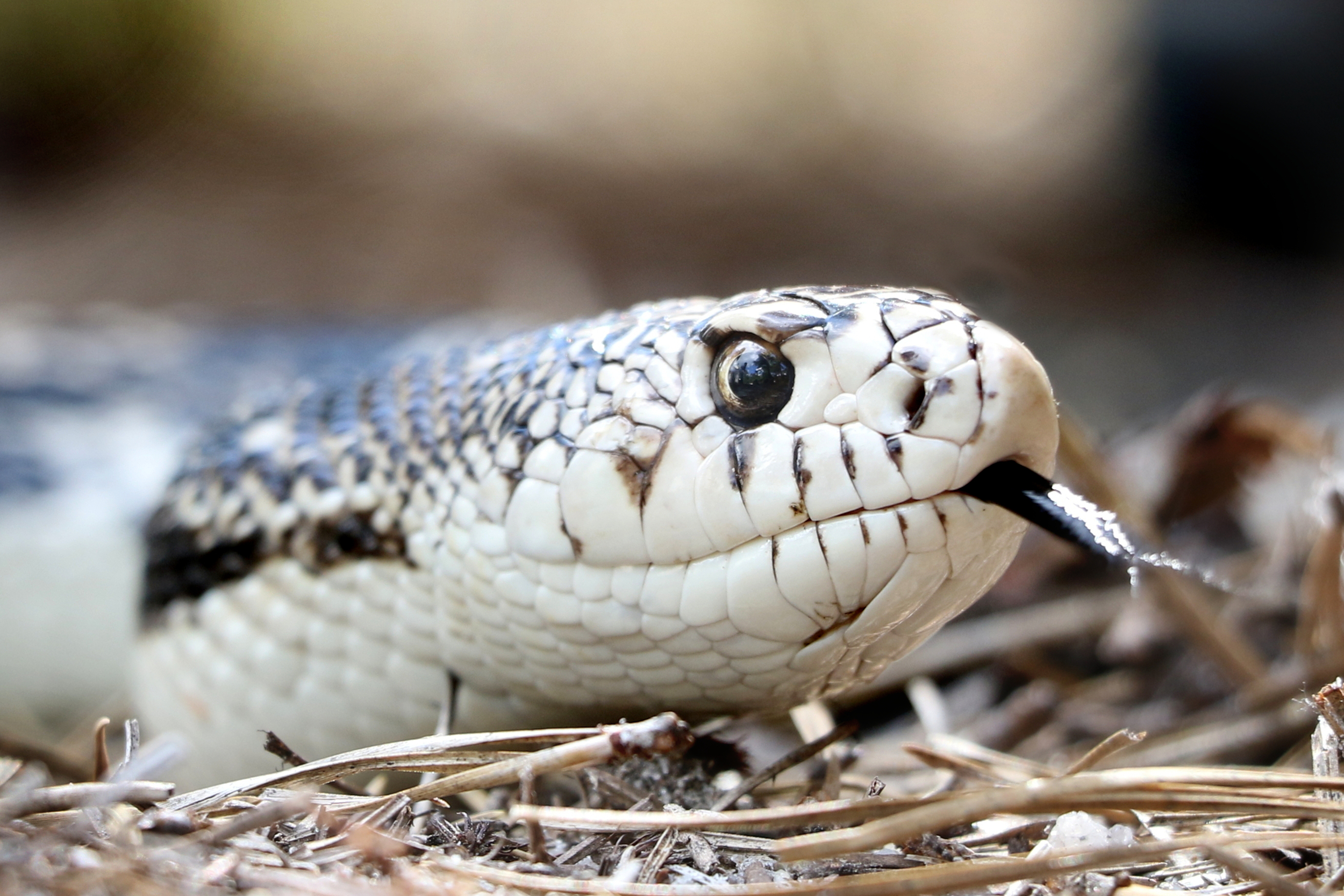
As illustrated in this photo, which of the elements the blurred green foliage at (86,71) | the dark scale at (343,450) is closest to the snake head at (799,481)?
the dark scale at (343,450)

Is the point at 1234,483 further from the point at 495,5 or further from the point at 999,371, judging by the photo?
the point at 495,5

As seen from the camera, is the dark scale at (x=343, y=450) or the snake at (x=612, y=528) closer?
the snake at (x=612, y=528)

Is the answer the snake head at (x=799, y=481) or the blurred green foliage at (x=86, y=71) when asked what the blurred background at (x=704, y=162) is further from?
the snake head at (x=799, y=481)

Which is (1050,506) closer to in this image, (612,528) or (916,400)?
(916,400)

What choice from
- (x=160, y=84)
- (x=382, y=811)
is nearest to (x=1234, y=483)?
(x=382, y=811)

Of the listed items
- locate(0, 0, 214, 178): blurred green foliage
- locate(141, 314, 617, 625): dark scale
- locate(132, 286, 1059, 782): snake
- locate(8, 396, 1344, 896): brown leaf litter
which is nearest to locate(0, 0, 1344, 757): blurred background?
locate(0, 0, 214, 178): blurred green foliage

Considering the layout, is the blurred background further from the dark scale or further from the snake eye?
the snake eye
